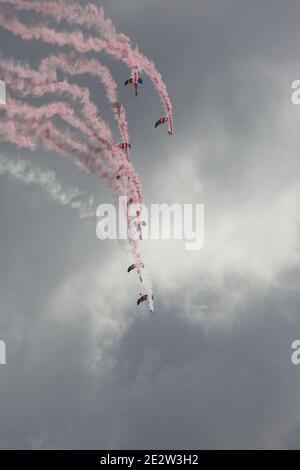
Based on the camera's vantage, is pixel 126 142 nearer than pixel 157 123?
Yes

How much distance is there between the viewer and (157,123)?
91625 millimetres

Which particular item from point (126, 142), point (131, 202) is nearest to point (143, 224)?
point (131, 202)

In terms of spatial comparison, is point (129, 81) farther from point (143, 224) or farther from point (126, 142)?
point (143, 224)
